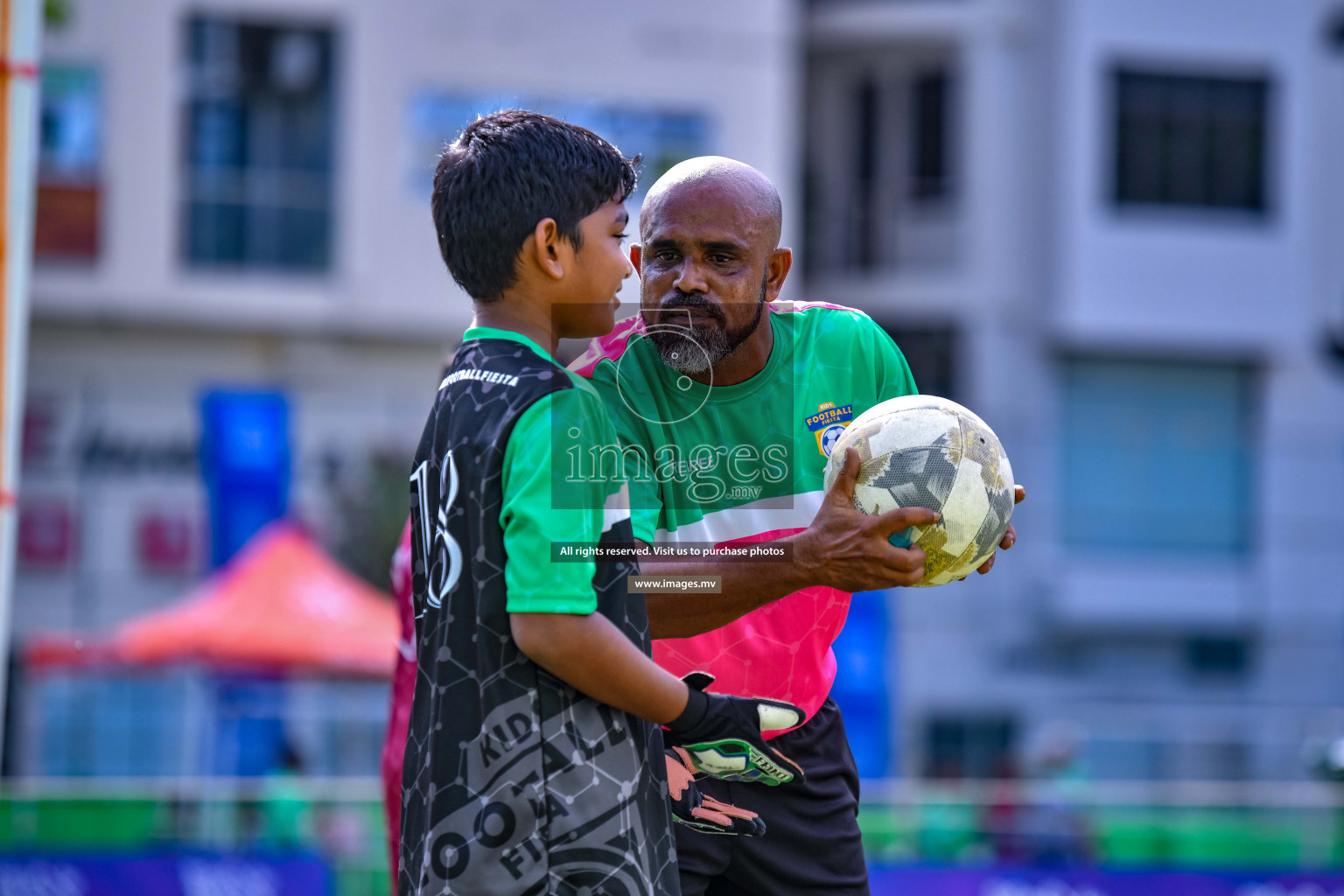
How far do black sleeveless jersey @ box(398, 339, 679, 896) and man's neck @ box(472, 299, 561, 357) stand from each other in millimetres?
74

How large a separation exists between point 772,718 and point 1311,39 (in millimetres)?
24984

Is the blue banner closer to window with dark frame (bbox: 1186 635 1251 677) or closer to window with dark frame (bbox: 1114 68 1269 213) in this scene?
window with dark frame (bbox: 1186 635 1251 677)

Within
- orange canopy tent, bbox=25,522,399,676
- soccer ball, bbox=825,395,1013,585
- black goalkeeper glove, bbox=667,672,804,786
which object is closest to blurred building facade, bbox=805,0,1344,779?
orange canopy tent, bbox=25,522,399,676

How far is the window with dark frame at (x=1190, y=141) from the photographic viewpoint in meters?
24.5

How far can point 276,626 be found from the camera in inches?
527

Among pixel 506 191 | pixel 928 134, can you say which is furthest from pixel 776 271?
pixel 928 134

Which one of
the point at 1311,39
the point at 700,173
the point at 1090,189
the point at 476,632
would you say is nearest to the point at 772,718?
the point at 476,632

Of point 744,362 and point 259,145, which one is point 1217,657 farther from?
point 744,362

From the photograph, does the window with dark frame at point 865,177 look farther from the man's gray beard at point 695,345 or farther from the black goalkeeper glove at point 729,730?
the black goalkeeper glove at point 729,730

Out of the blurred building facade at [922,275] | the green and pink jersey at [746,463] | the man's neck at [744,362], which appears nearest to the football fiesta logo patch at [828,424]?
the green and pink jersey at [746,463]

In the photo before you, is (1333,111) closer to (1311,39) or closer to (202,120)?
(1311,39)

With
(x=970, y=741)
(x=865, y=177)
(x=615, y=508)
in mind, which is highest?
(x=865, y=177)

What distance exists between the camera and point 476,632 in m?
2.66

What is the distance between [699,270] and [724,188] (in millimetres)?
205
